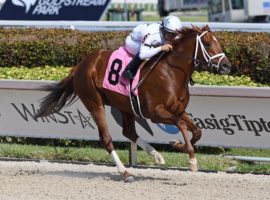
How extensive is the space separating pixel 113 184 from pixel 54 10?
36.4 ft

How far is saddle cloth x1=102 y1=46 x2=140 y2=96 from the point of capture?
27.1ft

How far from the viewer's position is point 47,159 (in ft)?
32.1

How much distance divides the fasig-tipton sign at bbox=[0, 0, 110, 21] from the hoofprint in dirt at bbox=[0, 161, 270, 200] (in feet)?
30.7

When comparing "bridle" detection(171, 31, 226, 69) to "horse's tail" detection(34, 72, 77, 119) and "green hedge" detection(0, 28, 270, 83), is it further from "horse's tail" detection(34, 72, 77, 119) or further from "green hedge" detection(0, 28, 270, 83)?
"green hedge" detection(0, 28, 270, 83)

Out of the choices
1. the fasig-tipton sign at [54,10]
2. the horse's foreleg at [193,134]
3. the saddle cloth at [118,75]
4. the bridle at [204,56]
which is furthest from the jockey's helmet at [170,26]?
the fasig-tipton sign at [54,10]

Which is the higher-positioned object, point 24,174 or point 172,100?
point 172,100

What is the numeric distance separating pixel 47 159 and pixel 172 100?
243 centimetres

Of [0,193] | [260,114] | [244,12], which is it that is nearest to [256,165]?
[260,114]

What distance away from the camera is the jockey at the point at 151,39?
8.03 meters

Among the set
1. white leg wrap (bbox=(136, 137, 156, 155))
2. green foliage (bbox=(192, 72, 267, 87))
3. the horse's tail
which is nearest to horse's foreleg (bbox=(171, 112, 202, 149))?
white leg wrap (bbox=(136, 137, 156, 155))

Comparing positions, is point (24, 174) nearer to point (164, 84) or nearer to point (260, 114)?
point (164, 84)

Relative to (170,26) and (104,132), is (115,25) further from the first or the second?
(170,26)

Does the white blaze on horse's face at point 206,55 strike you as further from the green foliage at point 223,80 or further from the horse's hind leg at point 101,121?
the green foliage at point 223,80

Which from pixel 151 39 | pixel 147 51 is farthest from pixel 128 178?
pixel 151 39
